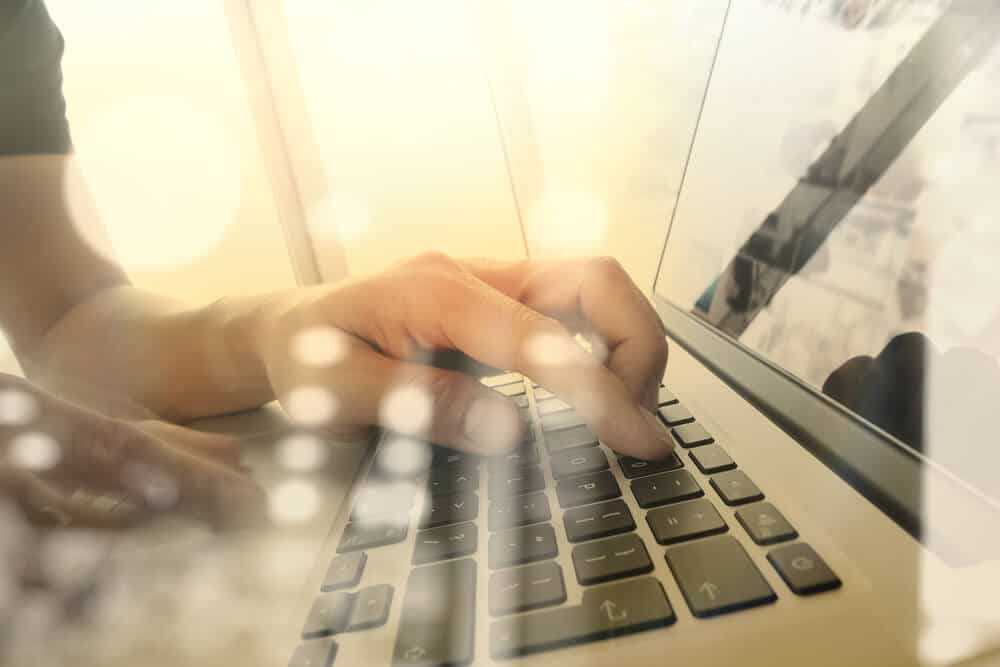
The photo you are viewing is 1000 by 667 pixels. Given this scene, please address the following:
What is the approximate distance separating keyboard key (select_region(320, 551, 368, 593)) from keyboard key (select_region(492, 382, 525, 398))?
0.22m

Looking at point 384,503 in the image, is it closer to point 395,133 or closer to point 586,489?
point 586,489

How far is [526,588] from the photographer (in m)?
0.25

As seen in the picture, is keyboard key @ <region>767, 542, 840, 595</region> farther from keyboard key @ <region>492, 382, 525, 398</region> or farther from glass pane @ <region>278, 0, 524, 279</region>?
glass pane @ <region>278, 0, 524, 279</region>

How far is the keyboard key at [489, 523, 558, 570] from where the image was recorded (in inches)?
10.6

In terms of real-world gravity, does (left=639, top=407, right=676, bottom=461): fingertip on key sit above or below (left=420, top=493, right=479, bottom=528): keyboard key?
above

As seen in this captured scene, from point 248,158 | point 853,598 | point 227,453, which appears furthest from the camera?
point 248,158

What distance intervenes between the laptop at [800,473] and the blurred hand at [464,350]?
2 centimetres

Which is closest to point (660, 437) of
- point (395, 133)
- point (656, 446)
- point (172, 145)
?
point (656, 446)

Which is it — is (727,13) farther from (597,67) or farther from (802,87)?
(597,67)

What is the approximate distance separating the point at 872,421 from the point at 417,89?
36.5 inches

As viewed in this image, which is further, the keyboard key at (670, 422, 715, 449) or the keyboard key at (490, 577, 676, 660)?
the keyboard key at (670, 422, 715, 449)

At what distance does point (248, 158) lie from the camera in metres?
1.12

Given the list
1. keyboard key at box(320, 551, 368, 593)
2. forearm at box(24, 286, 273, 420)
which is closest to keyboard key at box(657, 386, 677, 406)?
keyboard key at box(320, 551, 368, 593)

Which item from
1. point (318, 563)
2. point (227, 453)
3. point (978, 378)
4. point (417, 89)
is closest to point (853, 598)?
point (978, 378)
